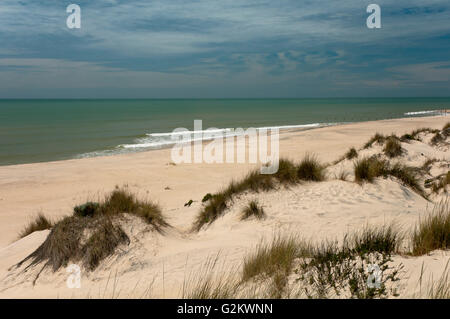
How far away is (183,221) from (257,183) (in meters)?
1.98

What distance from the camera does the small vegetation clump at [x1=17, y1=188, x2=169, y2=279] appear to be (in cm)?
510

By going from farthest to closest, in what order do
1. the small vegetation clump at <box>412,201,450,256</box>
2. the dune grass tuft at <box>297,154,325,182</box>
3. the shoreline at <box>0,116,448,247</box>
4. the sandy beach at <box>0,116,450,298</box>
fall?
the shoreline at <box>0,116,448,247</box>
the dune grass tuft at <box>297,154,325,182</box>
the sandy beach at <box>0,116,450,298</box>
the small vegetation clump at <box>412,201,450,256</box>

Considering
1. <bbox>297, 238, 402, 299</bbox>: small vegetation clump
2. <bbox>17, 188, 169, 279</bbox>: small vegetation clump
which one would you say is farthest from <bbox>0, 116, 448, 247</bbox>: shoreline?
<bbox>297, 238, 402, 299</bbox>: small vegetation clump

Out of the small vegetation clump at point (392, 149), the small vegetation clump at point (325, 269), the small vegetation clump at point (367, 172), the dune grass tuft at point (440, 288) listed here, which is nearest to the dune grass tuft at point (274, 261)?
the small vegetation clump at point (325, 269)

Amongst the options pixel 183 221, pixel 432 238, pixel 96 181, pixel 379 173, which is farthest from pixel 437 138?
pixel 96 181

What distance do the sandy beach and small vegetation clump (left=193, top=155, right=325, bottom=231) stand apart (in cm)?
22

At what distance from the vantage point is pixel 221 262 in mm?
4539

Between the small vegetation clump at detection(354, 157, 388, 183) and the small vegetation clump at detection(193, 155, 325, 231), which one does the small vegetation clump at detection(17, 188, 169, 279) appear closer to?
the small vegetation clump at detection(193, 155, 325, 231)

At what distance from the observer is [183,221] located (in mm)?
7641

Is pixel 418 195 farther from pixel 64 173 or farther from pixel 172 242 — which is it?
pixel 64 173

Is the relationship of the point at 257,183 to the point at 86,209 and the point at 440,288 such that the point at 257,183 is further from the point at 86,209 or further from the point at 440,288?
the point at 440,288

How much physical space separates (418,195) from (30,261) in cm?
837

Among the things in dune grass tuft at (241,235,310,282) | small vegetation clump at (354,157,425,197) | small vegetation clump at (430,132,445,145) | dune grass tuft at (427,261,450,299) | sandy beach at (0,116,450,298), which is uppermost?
small vegetation clump at (430,132,445,145)
